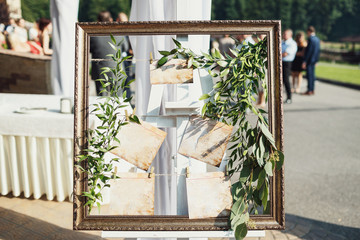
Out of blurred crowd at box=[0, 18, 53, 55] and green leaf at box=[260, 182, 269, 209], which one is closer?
green leaf at box=[260, 182, 269, 209]

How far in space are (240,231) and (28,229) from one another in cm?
181

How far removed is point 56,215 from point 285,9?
3129 inches

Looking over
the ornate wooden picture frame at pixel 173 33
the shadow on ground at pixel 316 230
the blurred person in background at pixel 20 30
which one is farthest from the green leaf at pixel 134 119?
the blurred person in background at pixel 20 30

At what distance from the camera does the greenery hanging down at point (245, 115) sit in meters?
1.55

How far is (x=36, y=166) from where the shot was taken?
3.03m

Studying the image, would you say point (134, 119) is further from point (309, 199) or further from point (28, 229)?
point (309, 199)

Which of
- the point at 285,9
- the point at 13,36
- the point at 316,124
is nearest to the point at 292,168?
the point at 316,124

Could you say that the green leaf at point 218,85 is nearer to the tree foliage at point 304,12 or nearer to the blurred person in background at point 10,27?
the blurred person in background at point 10,27

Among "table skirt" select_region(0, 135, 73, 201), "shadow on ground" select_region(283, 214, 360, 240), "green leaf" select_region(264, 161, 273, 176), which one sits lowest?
"shadow on ground" select_region(283, 214, 360, 240)

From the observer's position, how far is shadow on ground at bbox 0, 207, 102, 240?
262 centimetres

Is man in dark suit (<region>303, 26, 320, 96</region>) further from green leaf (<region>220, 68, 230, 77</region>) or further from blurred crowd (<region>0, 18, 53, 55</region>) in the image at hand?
green leaf (<region>220, 68, 230, 77</region>)

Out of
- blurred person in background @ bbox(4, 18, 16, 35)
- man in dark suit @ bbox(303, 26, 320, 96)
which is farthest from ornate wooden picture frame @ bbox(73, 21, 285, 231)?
man in dark suit @ bbox(303, 26, 320, 96)

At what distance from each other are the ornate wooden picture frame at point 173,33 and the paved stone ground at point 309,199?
3.91ft

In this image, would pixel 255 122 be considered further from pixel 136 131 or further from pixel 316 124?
pixel 316 124
